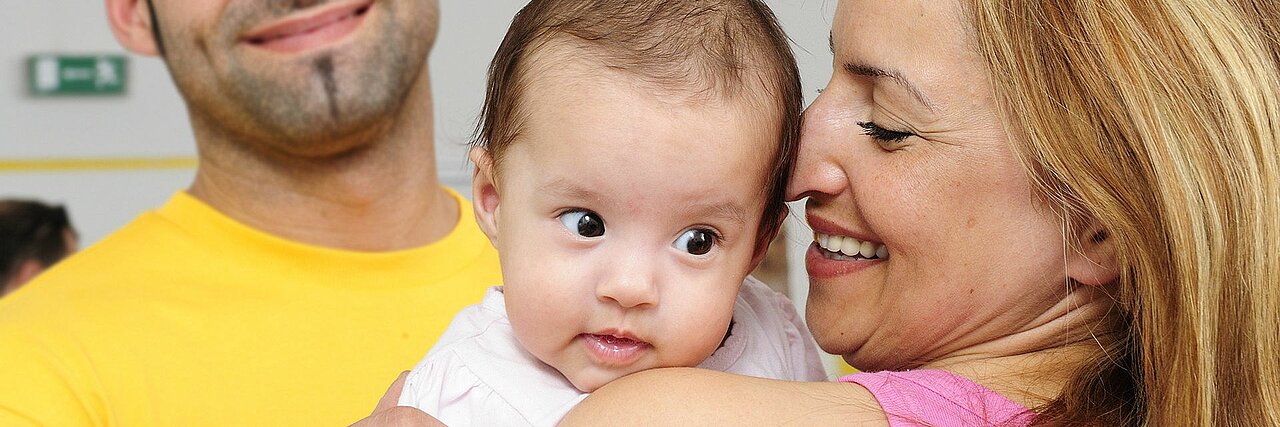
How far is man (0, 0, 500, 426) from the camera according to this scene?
1.98 meters

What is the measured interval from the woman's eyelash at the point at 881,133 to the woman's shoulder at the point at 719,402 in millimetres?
277

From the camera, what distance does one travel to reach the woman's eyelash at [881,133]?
137 cm

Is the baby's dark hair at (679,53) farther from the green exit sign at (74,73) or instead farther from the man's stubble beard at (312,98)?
the green exit sign at (74,73)

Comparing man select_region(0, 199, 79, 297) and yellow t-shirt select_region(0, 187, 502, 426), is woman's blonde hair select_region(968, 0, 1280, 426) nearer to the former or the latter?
yellow t-shirt select_region(0, 187, 502, 426)

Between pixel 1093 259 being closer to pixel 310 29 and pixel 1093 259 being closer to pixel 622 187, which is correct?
pixel 622 187

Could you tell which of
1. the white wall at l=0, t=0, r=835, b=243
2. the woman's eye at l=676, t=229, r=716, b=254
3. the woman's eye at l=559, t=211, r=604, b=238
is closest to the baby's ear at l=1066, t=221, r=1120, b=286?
the woman's eye at l=676, t=229, r=716, b=254

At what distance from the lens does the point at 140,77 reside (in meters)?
4.90

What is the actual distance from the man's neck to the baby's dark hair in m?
1.01

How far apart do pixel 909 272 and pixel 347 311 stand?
112 cm

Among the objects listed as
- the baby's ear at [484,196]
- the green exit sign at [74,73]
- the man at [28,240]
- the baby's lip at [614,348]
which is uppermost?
the baby's ear at [484,196]

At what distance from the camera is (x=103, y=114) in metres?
4.89

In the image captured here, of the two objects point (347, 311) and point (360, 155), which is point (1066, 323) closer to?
point (347, 311)

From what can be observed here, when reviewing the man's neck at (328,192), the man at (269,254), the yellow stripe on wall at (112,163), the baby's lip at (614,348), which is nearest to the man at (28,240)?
the yellow stripe on wall at (112,163)

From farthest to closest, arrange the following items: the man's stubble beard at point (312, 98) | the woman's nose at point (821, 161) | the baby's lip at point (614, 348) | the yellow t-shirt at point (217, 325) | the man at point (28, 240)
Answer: the man at point (28, 240)
the man's stubble beard at point (312, 98)
the yellow t-shirt at point (217, 325)
the woman's nose at point (821, 161)
the baby's lip at point (614, 348)
